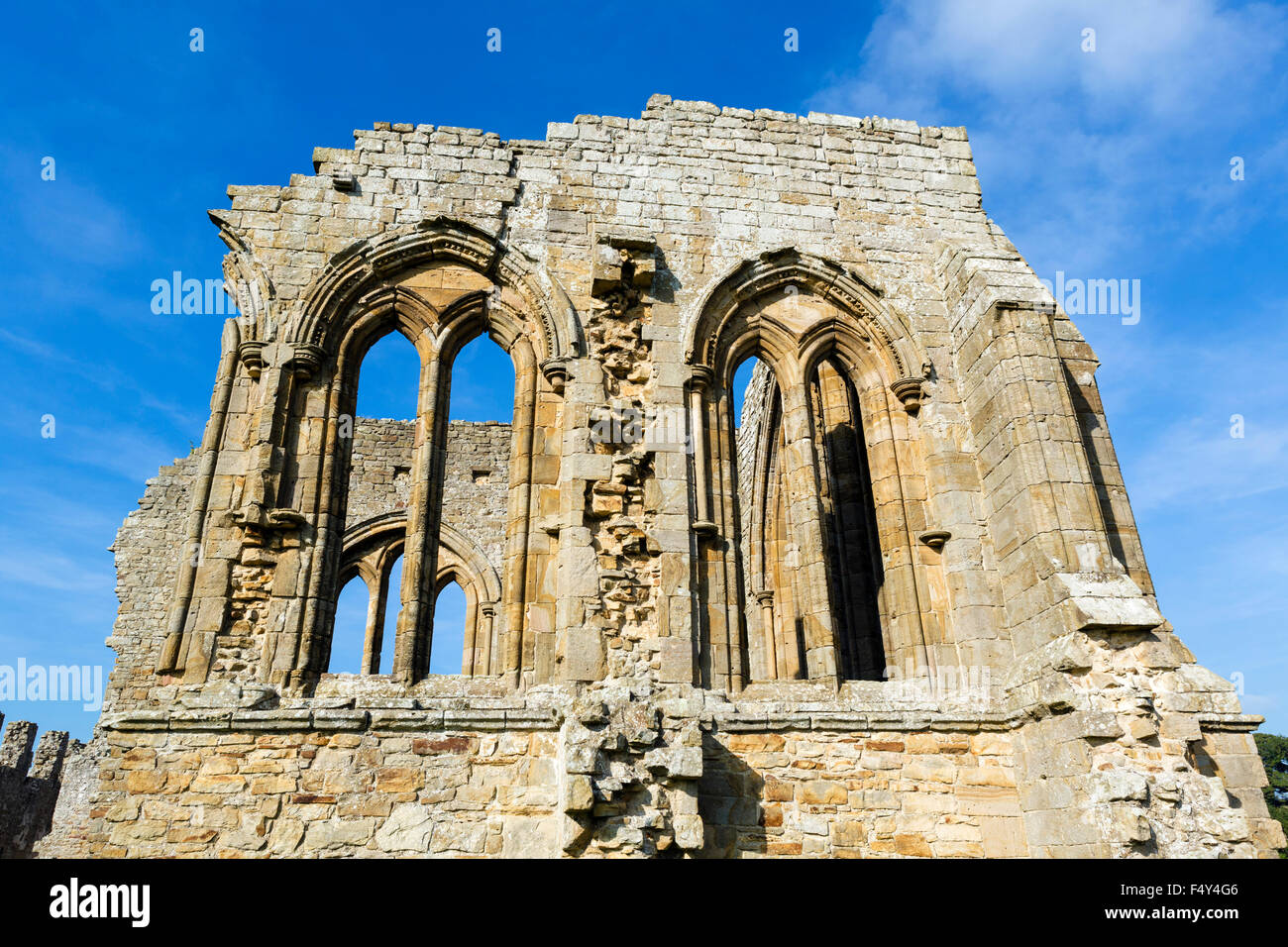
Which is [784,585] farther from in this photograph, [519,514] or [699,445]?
[519,514]

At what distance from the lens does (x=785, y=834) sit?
6.55 m

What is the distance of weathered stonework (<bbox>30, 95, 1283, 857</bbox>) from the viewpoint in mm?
6191

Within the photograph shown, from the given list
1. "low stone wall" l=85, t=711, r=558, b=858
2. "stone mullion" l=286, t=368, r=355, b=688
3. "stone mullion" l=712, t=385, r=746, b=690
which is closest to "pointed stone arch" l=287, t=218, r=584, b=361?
"stone mullion" l=286, t=368, r=355, b=688

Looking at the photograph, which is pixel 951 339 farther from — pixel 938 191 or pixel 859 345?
pixel 938 191

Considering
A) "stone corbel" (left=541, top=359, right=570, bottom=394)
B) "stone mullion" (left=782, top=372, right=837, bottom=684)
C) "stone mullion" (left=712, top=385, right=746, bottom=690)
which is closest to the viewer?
"stone mullion" (left=712, top=385, right=746, bottom=690)

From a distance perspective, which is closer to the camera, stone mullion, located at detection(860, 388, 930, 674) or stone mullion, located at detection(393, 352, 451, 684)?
stone mullion, located at detection(393, 352, 451, 684)

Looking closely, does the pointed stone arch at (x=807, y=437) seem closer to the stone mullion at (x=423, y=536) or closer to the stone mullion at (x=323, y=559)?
the stone mullion at (x=423, y=536)

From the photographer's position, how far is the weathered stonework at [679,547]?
20.3 feet

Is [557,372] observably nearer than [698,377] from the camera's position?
Yes

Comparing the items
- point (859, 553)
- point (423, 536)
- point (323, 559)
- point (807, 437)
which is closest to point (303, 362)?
point (323, 559)

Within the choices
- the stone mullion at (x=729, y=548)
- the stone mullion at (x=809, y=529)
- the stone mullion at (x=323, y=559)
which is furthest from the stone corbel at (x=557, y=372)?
the stone mullion at (x=809, y=529)

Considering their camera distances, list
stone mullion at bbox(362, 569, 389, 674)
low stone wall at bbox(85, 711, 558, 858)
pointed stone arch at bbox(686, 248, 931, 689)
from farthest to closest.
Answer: stone mullion at bbox(362, 569, 389, 674)
pointed stone arch at bbox(686, 248, 931, 689)
low stone wall at bbox(85, 711, 558, 858)

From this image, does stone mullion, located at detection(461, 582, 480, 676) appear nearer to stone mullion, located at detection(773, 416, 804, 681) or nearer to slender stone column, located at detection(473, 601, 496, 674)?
slender stone column, located at detection(473, 601, 496, 674)

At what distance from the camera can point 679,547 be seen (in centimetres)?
752
